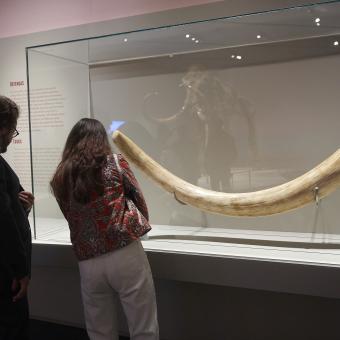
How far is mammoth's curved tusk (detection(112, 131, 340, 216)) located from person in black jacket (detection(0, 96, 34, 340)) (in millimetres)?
1054

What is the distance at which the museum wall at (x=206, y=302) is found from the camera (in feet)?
8.07

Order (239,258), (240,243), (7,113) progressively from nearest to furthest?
(7,113)
(239,258)
(240,243)

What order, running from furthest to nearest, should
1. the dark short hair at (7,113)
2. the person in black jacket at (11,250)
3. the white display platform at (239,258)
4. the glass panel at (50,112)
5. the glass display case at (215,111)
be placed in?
1. the glass panel at (50,112)
2. the glass display case at (215,111)
3. the white display platform at (239,258)
4. the dark short hair at (7,113)
5. the person in black jacket at (11,250)

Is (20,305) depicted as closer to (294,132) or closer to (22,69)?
(294,132)

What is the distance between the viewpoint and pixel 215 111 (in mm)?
2863

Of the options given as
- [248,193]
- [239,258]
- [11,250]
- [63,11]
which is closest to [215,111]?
[248,193]

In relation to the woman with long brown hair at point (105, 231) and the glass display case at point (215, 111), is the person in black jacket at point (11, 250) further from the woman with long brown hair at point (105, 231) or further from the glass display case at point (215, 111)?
the glass display case at point (215, 111)

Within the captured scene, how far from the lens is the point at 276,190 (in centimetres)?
255

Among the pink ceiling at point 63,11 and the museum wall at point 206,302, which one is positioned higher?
the pink ceiling at point 63,11

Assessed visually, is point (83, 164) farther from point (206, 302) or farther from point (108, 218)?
point (206, 302)

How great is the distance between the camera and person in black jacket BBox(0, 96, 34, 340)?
6.28 feet

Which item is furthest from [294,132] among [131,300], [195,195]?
[131,300]

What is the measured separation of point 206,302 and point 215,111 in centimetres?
121

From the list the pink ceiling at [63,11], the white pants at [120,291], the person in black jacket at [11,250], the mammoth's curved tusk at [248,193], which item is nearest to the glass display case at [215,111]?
the mammoth's curved tusk at [248,193]
